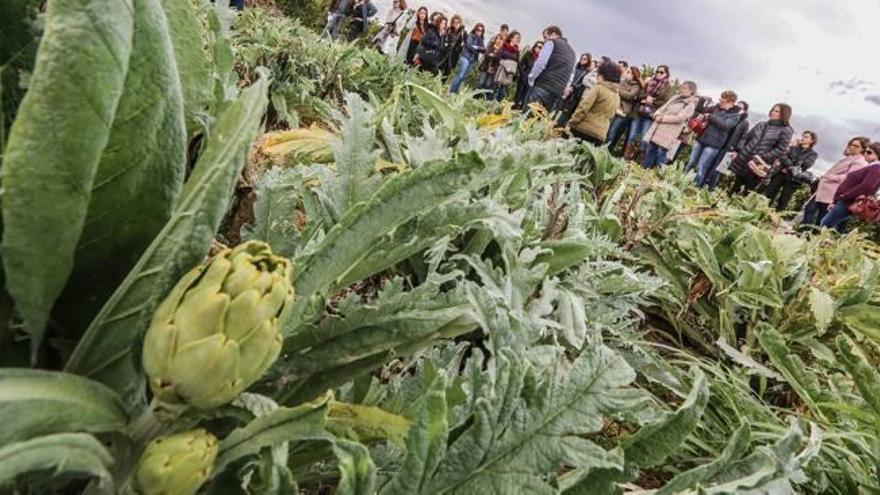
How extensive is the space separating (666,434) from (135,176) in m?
0.41

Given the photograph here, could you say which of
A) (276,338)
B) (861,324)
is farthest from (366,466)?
(861,324)

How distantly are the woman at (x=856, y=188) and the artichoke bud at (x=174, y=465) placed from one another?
6073 mm

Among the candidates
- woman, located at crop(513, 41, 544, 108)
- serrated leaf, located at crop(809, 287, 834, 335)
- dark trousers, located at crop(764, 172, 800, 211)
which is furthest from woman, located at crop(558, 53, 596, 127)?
serrated leaf, located at crop(809, 287, 834, 335)

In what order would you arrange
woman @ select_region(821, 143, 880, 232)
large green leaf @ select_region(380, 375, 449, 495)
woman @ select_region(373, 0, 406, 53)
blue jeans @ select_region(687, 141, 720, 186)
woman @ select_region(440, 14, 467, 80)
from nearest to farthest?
1. large green leaf @ select_region(380, 375, 449, 495)
2. woman @ select_region(821, 143, 880, 232)
3. blue jeans @ select_region(687, 141, 720, 186)
4. woman @ select_region(440, 14, 467, 80)
5. woman @ select_region(373, 0, 406, 53)

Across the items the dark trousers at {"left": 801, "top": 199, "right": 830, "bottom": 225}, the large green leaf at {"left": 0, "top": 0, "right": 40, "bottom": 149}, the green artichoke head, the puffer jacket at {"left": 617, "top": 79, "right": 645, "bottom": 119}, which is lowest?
the dark trousers at {"left": 801, "top": 199, "right": 830, "bottom": 225}

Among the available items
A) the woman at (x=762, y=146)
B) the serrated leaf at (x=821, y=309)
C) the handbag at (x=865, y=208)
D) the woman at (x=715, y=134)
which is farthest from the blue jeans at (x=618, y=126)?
the serrated leaf at (x=821, y=309)

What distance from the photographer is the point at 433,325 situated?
0.53 metres

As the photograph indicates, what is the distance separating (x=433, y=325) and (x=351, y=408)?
83mm

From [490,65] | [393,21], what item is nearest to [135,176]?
[490,65]

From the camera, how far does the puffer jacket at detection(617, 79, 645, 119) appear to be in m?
7.44

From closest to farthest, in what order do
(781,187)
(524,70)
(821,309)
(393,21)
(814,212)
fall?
(821,309)
(814,212)
(781,187)
(524,70)
(393,21)

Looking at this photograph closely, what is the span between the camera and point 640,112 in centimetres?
764

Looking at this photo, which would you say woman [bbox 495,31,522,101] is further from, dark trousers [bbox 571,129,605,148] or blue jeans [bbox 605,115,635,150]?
dark trousers [bbox 571,129,605,148]

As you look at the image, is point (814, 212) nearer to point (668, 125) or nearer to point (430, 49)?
point (668, 125)
